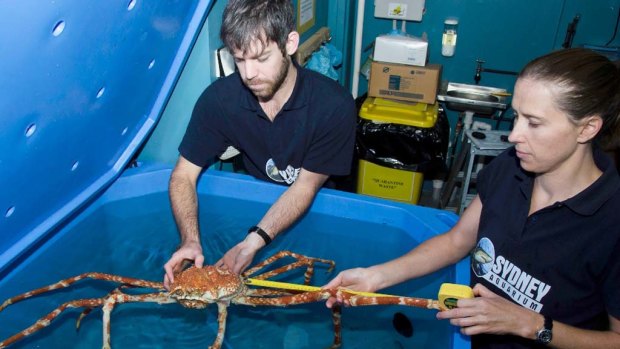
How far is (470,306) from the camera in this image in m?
1.06

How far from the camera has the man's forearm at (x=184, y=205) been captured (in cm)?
166

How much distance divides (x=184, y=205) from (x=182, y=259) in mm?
260

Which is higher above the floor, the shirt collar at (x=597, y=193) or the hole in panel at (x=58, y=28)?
the hole in panel at (x=58, y=28)

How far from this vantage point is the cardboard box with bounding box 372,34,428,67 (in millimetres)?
2931

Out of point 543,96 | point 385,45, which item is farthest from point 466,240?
point 385,45

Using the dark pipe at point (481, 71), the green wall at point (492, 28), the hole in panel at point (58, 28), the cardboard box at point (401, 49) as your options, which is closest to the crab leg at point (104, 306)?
the hole in panel at point (58, 28)

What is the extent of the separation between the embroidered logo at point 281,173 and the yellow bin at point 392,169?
1.21 meters

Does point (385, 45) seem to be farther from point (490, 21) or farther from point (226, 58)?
point (226, 58)

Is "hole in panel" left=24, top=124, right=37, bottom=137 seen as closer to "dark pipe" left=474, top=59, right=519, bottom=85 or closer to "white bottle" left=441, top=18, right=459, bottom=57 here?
"white bottle" left=441, top=18, right=459, bottom=57

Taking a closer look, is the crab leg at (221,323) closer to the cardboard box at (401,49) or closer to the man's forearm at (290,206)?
the man's forearm at (290,206)

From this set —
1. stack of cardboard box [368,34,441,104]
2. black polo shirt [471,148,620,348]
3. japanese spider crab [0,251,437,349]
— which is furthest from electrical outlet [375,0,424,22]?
japanese spider crab [0,251,437,349]

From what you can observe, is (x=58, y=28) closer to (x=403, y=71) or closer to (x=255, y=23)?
(x=255, y=23)

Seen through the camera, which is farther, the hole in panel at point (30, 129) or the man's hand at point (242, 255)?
the man's hand at point (242, 255)

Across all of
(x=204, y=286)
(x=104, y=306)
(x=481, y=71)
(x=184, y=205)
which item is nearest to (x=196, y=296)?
(x=204, y=286)
